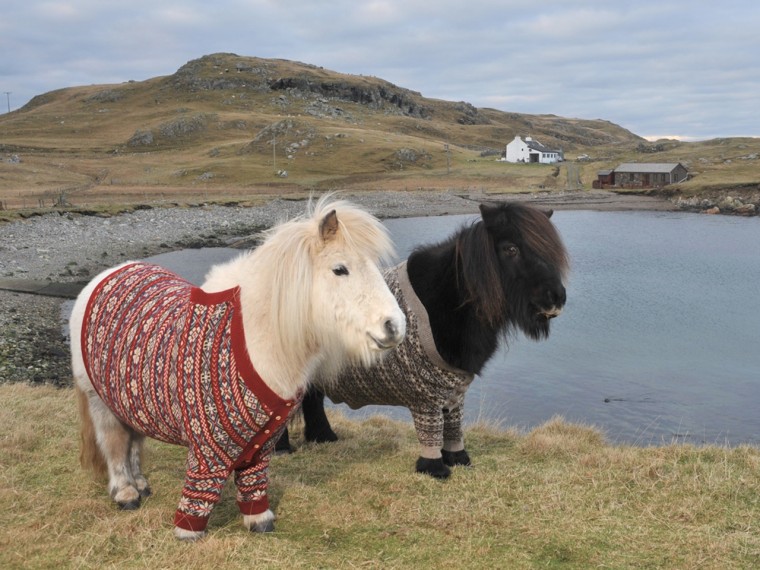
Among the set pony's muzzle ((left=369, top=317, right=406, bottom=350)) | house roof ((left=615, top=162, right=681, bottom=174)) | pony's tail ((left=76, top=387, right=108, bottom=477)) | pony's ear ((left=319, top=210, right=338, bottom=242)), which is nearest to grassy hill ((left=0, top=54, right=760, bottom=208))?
house roof ((left=615, top=162, right=681, bottom=174))

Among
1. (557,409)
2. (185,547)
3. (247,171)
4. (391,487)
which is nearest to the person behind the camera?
(185,547)

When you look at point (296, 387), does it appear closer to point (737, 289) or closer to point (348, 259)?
point (348, 259)

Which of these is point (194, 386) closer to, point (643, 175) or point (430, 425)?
point (430, 425)

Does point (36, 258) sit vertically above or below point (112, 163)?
below

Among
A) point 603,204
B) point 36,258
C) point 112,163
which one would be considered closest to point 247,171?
point 112,163

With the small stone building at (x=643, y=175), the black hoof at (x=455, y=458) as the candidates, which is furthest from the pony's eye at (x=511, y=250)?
the small stone building at (x=643, y=175)

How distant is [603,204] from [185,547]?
55.7 meters

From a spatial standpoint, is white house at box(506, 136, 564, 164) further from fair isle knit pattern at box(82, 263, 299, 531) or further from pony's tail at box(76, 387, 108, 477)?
fair isle knit pattern at box(82, 263, 299, 531)

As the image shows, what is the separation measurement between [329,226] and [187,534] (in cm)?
194

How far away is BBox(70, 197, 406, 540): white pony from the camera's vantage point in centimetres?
346

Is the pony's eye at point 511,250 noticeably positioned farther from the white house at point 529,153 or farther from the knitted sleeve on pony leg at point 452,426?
the white house at point 529,153

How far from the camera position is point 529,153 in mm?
94812

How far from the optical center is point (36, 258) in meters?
23.8

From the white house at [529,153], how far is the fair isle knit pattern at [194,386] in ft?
310
